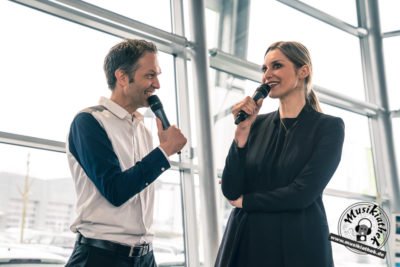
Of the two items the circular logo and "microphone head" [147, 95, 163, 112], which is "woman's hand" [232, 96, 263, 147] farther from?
the circular logo

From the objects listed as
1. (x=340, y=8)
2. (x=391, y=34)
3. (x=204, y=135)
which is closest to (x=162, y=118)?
(x=204, y=135)

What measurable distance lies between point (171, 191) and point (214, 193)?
0.30 m

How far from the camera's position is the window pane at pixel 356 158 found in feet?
16.7

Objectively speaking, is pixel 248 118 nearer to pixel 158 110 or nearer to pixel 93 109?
pixel 158 110

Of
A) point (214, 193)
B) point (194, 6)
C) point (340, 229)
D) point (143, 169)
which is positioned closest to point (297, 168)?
point (340, 229)

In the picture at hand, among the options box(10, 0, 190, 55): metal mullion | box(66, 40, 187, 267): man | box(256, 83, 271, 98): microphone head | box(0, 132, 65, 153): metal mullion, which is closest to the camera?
box(66, 40, 187, 267): man

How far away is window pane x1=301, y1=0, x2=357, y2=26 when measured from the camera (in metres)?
5.15

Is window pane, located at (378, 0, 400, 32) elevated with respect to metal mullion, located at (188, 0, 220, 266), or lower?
elevated

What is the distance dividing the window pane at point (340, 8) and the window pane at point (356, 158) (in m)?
0.98

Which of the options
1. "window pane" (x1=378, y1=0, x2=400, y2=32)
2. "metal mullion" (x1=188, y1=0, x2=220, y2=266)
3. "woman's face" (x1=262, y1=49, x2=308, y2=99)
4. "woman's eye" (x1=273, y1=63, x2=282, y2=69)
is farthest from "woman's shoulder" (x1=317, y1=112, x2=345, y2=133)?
"window pane" (x1=378, y1=0, x2=400, y2=32)

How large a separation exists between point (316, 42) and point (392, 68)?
94 centimetres

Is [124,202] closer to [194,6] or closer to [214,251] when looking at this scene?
[214,251]

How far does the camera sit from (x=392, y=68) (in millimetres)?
5453

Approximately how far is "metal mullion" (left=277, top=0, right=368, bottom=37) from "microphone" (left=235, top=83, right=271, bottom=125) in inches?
122
